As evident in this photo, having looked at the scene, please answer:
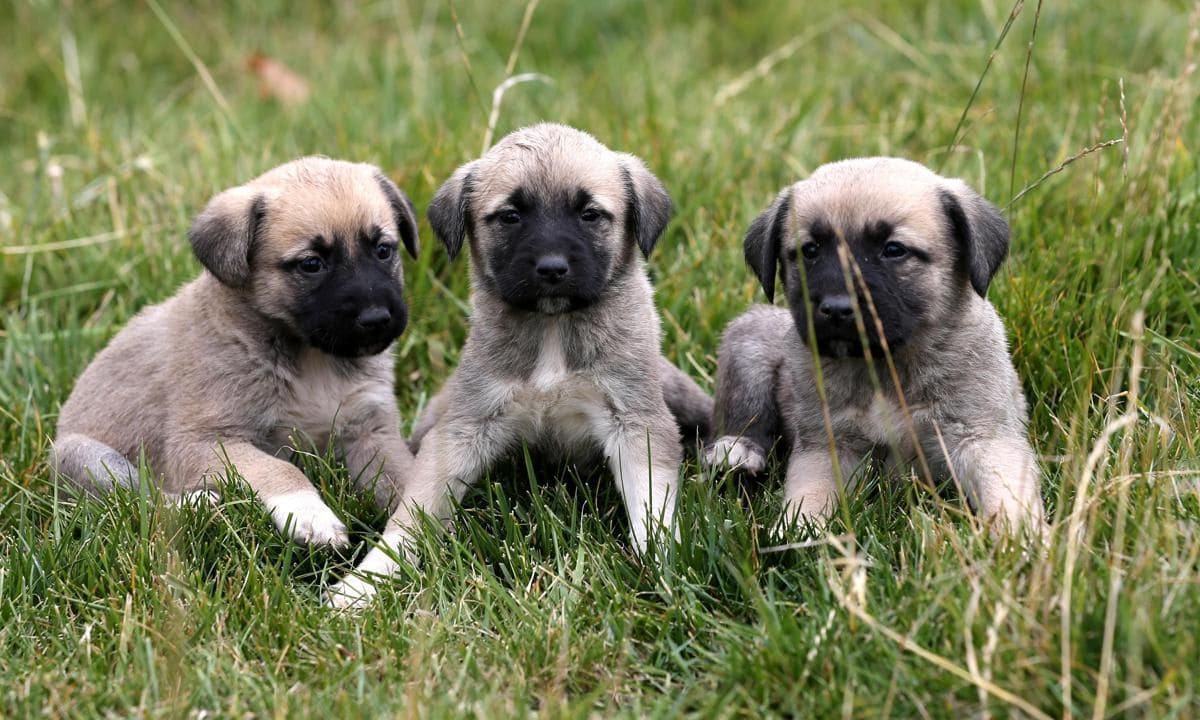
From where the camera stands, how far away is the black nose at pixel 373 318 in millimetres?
4832

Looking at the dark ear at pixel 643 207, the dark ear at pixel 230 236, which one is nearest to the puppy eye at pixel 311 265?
the dark ear at pixel 230 236

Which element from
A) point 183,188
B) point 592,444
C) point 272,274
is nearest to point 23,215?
point 183,188

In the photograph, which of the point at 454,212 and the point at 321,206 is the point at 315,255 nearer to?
the point at 321,206

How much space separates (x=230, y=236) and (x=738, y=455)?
201 centimetres

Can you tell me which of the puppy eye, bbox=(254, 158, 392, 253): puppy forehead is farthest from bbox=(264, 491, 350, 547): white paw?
bbox=(254, 158, 392, 253): puppy forehead

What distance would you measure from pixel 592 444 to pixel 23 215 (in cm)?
403

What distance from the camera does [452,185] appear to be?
489cm

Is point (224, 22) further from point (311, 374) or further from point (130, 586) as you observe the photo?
point (130, 586)

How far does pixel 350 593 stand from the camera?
4.36 metres

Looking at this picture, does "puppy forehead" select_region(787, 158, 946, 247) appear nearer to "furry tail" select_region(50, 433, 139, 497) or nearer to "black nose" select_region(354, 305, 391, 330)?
"black nose" select_region(354, 305, 391, 330)

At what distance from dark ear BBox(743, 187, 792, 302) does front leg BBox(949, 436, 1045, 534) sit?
0.85m

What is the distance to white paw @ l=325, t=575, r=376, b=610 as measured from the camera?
4.19 metres

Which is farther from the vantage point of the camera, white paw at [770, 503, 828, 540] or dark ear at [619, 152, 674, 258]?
dark ear at [619, 152, 674, 258]

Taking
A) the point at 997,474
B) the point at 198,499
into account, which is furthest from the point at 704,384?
the point at 198,499
